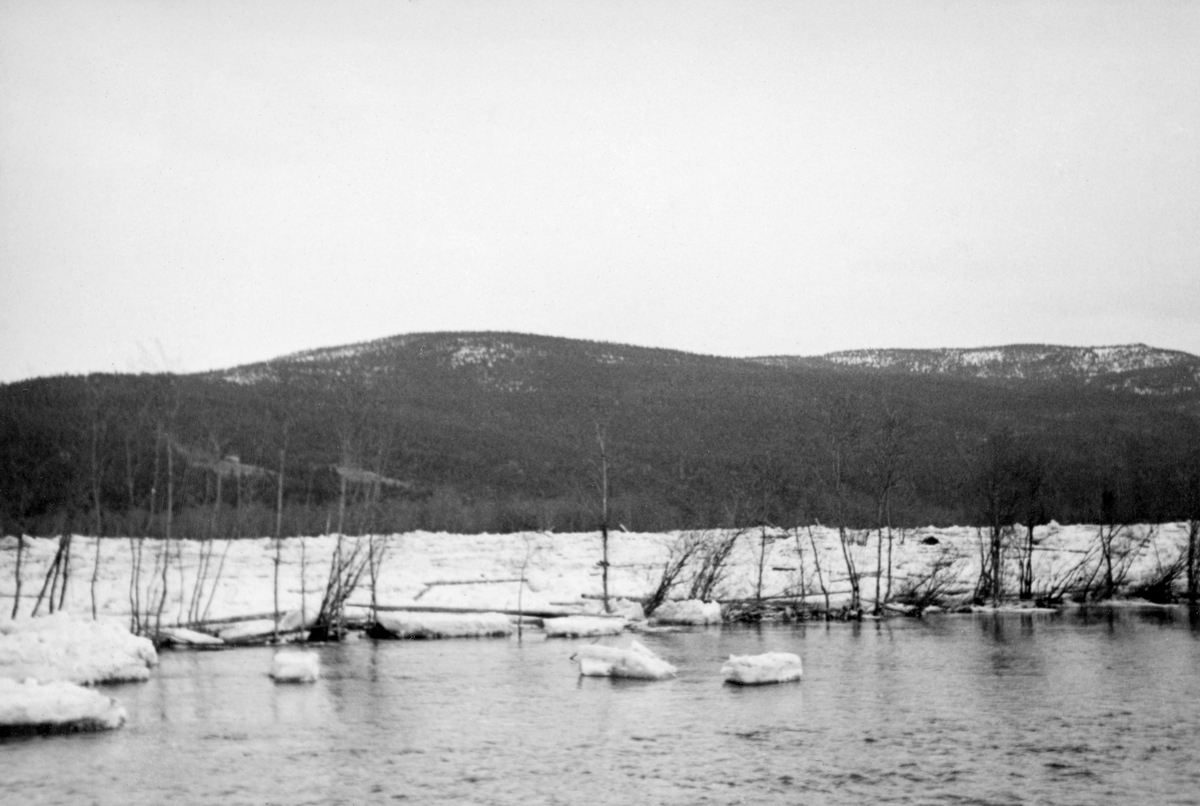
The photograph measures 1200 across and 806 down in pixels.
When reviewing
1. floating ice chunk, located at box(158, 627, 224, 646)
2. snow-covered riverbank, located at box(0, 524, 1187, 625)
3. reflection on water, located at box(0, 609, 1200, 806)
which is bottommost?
reflection on water, located at box(0, 609, 1200, 806)

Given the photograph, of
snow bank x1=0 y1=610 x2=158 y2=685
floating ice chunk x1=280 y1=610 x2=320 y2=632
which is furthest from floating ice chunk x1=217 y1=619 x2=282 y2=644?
snow bank x1=0 y1=610 x2=158 y2=685

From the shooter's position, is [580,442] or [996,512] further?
[580,442]

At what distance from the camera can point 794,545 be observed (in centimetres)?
4172

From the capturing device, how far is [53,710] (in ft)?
49.9

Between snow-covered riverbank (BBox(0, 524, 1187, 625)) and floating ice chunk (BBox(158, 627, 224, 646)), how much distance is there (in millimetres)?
1651

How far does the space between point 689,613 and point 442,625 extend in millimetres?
6582

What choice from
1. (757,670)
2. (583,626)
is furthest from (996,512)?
(757,670)

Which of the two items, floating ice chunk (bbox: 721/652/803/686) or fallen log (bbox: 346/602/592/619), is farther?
fallen log (bbox: 346/602/592/619)

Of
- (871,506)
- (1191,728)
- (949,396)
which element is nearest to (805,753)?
(1191,728)

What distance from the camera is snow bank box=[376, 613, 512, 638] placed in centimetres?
2659

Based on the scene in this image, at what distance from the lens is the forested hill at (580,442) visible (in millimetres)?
34781

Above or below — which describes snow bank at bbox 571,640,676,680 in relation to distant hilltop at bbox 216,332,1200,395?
below

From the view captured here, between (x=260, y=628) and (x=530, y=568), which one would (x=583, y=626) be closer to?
(x=260, y=628)

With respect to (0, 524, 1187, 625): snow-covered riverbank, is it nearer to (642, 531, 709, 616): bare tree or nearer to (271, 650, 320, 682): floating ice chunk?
(642, 531, 709, 616): bare tree
